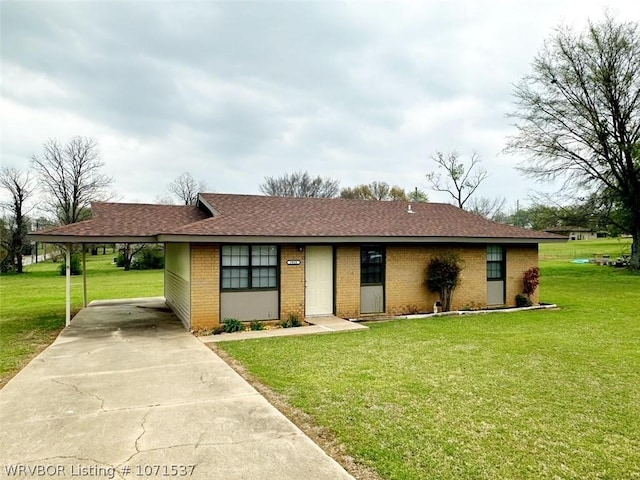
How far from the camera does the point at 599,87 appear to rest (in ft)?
75.7

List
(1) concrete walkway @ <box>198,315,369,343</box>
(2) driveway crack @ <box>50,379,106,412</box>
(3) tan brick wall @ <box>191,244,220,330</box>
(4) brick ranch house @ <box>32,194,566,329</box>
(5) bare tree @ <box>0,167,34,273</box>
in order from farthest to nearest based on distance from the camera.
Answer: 1. (5) bare tree @ <box>0,167,34,273</box>
2. (4) brick ranch house @ <box>32,194,566,329</box>
3. (3) tan brick wall @ <box>191,244,220,330</box>
4. (1) concrete walkway @ <box>198,315,369,343</box>
5. (2) driveway crack @ <box>50,379,106,412</box>

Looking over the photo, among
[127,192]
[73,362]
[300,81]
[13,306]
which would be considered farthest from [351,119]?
[127,192]

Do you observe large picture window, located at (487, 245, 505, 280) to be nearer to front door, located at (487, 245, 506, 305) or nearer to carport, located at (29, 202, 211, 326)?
front door, located at (487, 245, 506, 305)

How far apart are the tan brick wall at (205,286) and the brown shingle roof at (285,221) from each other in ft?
1.87

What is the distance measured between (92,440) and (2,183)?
1619 inches

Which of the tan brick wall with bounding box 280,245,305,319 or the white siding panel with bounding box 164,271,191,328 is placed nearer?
the white siding panel with bounding box 164,271,191,328

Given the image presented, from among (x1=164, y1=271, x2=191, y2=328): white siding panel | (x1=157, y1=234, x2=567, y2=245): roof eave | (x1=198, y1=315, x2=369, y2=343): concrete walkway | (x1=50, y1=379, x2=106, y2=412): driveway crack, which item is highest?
(x1=157, y1=234, x2=567, y2=245): roof eave

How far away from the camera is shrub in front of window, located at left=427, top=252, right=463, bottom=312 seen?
488 inches

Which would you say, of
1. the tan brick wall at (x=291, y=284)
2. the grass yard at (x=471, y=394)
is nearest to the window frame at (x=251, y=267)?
the tan brick wall at (x=291, y=284)

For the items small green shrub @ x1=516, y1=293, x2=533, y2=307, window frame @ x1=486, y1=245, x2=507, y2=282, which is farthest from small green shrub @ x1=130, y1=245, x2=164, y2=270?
small green shrub @ x1=516, y1=293, x2=533, y2=307

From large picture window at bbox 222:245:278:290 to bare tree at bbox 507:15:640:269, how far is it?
20.3 meters

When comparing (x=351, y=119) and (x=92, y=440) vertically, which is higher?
(x=351, y=119)

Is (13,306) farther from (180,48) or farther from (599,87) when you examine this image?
(599,87)

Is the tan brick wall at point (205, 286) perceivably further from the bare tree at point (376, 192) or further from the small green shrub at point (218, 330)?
the bare tree at point (376, 192)
